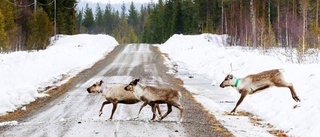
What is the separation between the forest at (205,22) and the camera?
142ft

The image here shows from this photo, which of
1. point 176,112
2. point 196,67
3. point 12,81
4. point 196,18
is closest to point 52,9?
point 196,18

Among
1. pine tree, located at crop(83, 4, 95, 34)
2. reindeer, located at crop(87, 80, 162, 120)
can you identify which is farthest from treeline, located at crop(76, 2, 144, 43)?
reindeer, located at crop(87, 80, 162, 120)

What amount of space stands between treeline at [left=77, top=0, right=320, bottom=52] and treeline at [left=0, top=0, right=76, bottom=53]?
76.9 feet

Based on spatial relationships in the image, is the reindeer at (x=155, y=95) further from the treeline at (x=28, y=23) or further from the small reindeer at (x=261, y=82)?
the treeline at (x=28, y=23)

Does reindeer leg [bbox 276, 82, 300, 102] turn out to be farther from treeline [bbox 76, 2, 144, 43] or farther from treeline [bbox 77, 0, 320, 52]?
treeline [bbox 76, 2, 144, 43]

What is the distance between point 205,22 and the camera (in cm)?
7869

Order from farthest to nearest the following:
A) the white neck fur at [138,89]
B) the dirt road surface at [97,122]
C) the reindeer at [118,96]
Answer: the reindeer at [118,96], the white neck fur at [138,89], the dirt road surface at [97,122]

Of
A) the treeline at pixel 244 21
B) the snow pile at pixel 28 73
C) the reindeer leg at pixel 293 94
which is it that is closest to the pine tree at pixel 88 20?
the treeline at pixel 244 21

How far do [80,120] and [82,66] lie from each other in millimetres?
17352

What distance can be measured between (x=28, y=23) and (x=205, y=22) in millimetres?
37096

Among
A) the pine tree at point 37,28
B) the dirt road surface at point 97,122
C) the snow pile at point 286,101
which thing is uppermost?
the pine tree at point 37,28

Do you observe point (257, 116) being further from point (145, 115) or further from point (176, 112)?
point (145, 115)

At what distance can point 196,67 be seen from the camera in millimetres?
26891

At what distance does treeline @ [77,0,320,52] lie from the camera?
4539cm
